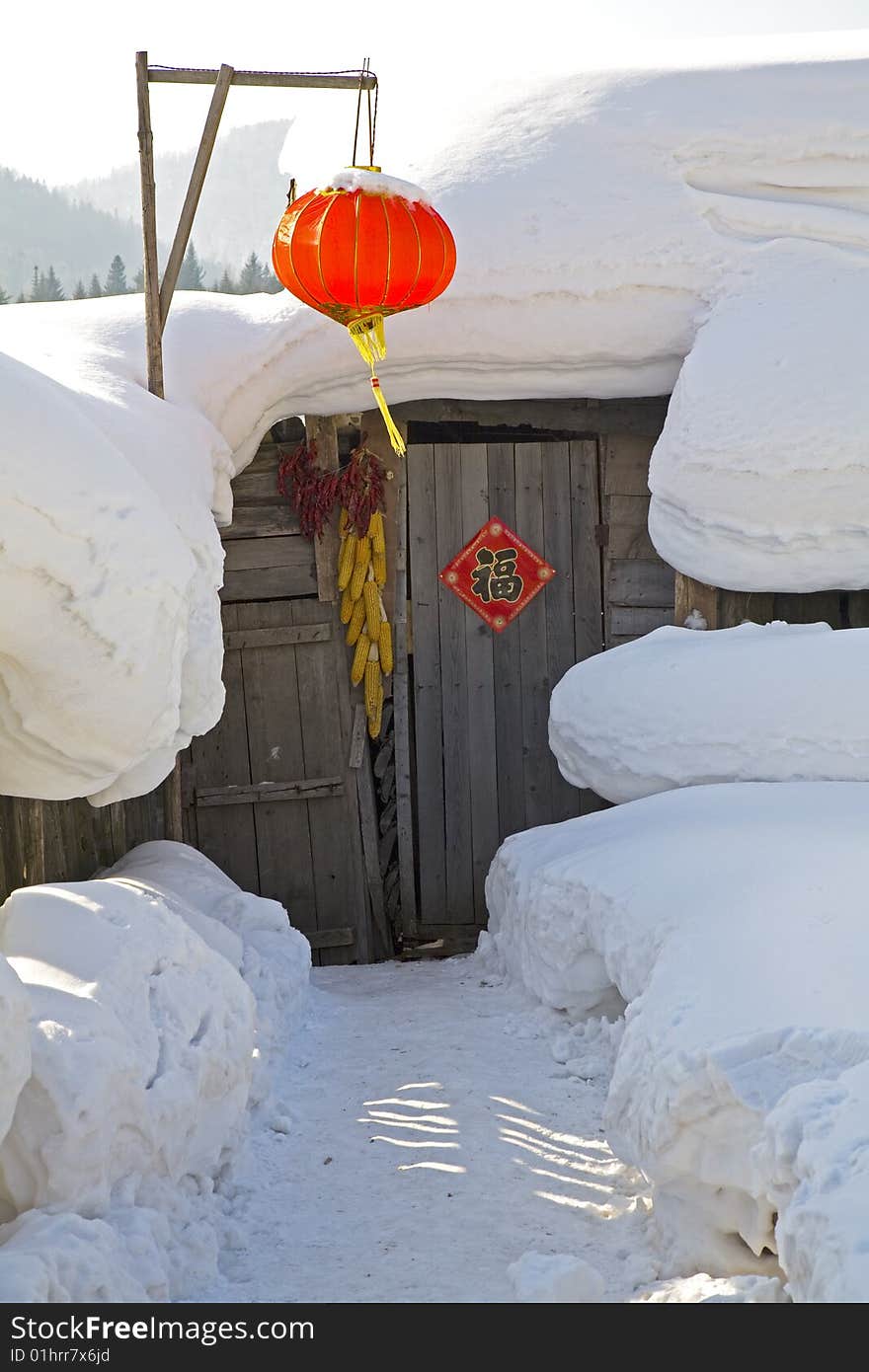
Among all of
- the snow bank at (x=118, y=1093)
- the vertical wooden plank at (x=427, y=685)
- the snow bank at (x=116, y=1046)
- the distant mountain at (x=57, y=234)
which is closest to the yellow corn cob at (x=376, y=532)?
the vertical wooden plank at (x=427, y=685)

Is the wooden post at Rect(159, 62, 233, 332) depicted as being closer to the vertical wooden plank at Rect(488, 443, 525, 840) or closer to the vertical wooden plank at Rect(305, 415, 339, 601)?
the vertical wooden plank at Rect(305, 415, 339, 601)

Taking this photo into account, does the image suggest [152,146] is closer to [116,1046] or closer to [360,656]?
[360,656]

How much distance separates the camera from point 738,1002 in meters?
3.23

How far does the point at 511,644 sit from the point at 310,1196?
139 inches

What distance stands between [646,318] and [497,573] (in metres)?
Result: 1.41

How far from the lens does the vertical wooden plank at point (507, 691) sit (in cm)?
652

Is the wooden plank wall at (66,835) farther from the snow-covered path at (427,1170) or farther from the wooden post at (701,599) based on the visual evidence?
the wooden post at (701,599)

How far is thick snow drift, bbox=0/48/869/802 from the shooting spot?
5.37 metres

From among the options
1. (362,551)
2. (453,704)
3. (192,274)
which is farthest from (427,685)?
(192,274)

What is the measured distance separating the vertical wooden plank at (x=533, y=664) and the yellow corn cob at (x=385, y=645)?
Answer: 0.59 meters

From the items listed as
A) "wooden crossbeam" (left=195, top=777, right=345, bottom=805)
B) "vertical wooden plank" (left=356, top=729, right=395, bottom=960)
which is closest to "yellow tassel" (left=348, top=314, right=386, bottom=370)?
"vertical wooden plank" (left=356, top=729, right=395, bottom=960)

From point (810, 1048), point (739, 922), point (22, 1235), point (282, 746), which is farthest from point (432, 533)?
point (22, 1235)

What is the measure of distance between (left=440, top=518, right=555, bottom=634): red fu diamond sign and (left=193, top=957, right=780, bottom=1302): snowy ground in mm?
2142

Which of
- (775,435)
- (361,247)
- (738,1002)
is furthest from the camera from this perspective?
(775,435)
